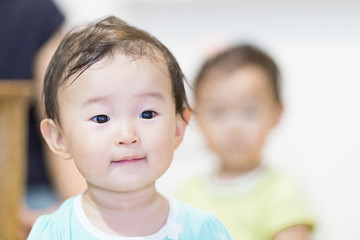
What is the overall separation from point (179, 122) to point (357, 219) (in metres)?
1.66

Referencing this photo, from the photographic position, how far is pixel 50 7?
1776 millimetres

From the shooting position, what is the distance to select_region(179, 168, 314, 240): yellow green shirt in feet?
4.53

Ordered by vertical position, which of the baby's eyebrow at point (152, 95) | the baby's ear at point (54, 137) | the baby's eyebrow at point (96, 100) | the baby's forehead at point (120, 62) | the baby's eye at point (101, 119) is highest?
the baby's forehead at point (120, 62)

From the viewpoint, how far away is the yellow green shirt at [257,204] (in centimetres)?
138

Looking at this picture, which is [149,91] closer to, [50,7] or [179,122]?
[179,122]

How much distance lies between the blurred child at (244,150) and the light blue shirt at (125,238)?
0.67 meters

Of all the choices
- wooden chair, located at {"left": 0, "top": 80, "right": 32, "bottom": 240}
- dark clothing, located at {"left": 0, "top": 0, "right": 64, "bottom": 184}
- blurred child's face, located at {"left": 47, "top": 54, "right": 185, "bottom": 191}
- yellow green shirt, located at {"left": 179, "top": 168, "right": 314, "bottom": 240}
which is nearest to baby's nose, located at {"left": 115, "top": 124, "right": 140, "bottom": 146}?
blurred child's face, located at {"left": 47, "top": 54, "right": 185, "bottom": 191}

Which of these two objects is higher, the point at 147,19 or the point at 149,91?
the point at 149,91

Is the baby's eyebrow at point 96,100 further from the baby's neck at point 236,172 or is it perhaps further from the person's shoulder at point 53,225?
the baby's neck at point 236,172

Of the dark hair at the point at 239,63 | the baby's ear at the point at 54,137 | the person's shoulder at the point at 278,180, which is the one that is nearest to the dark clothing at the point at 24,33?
the dark hair at the point at 239,63

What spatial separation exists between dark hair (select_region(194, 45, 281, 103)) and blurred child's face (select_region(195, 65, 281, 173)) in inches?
0.6

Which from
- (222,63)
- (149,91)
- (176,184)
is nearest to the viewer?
(149,91)

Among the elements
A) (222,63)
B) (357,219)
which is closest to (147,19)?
(222,63)

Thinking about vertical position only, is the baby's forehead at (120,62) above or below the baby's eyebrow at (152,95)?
above
